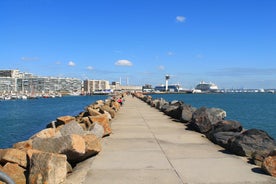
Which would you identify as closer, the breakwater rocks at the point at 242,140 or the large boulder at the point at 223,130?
the breakwater rocks at the point at 242,140

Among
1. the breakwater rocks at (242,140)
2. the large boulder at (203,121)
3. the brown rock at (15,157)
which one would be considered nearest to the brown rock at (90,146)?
the brown rock at (15,157)

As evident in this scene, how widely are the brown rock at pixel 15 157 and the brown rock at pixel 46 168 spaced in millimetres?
559

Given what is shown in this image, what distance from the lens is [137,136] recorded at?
476 inches

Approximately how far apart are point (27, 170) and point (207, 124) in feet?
24.3

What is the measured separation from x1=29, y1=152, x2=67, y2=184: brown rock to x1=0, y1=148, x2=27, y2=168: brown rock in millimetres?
559

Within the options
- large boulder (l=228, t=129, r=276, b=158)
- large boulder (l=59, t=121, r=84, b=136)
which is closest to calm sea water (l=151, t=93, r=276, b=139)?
large boulder (l=228, t=129, r=276, b=158)

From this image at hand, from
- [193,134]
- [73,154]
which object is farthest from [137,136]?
[73,154]

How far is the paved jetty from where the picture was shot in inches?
255

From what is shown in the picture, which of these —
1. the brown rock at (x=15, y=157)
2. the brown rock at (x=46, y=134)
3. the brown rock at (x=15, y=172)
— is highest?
the brown rock at (x=46, y=134)

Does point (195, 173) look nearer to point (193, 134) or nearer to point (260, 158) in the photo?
point (260, 158)

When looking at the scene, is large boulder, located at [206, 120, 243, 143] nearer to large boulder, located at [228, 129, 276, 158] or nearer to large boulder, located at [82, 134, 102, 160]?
large boulder, located at [228, 129, 276, 158]

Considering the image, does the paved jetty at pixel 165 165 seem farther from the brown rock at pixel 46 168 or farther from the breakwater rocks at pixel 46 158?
the brown rock at pixel 46 168

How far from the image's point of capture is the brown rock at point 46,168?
19.4 feet

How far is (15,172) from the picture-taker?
630cm
